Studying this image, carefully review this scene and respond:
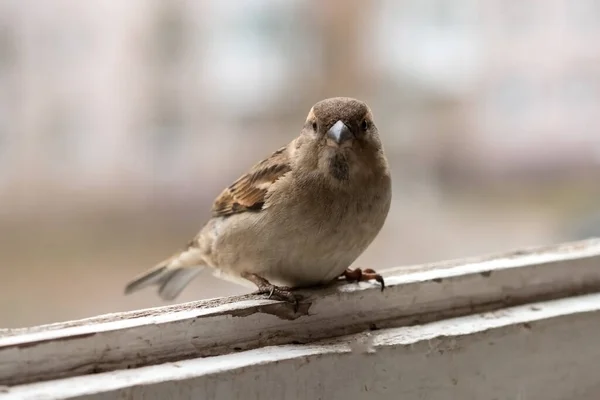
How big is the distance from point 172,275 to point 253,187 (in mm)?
208

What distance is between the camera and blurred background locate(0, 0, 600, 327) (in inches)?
46.0

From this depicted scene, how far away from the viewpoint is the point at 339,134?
949mm

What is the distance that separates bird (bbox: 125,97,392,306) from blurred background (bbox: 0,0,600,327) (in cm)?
11

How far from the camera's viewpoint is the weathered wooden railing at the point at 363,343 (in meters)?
0.74

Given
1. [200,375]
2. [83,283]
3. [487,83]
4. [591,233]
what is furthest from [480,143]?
[200,375]

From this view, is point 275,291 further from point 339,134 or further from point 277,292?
point 339,134

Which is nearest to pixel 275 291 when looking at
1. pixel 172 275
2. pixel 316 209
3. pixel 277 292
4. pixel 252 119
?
pixel 277 292

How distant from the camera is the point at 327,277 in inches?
37.9

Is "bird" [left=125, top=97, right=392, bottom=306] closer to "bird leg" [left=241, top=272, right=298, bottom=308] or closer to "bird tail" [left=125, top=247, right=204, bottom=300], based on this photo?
"bird leg" [left=241, top=272, right=298, bottom=308]

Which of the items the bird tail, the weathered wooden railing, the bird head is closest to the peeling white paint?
the weathered wooden railing

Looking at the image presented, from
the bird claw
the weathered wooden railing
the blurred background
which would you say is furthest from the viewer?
the blurred background

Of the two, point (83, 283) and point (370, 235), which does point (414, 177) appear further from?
point (83, 283)

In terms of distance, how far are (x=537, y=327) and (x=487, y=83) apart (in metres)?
0.72

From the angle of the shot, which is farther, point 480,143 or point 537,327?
point 480,143
